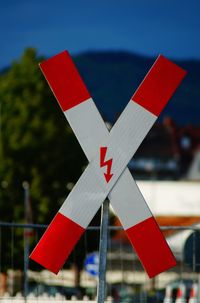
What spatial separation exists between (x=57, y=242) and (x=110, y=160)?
1.53 ft

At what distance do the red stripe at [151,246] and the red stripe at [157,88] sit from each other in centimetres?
55

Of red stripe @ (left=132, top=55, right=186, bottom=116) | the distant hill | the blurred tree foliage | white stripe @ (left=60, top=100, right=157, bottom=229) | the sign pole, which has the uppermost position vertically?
the distant hill

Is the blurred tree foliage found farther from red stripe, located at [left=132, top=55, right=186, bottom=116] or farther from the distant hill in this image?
the distant hill

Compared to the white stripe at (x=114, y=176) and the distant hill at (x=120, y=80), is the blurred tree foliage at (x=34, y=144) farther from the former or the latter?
the distant hill at (x=120, y=80)

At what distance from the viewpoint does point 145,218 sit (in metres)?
5.71

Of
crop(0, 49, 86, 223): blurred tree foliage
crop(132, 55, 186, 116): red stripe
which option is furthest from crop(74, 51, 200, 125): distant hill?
crop(132, 55, 186, 116): red stripe

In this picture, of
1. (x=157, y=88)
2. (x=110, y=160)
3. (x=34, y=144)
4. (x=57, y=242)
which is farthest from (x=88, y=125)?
(x=34, y=144)

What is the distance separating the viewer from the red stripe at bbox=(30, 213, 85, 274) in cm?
562

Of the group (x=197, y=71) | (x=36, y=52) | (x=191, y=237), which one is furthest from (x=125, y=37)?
(x=191, y=237)

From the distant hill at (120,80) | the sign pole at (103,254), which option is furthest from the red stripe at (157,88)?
the distant hill at (120,80)

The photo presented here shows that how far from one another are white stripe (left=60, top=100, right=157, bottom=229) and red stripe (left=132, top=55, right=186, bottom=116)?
0.04 meters

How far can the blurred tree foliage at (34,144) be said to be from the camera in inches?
1276

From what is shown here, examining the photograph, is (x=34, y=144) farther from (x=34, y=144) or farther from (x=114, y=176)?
(x=114, y=176)

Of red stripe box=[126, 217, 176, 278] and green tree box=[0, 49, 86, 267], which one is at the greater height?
green tree box=[0, 49, 86, 267]
